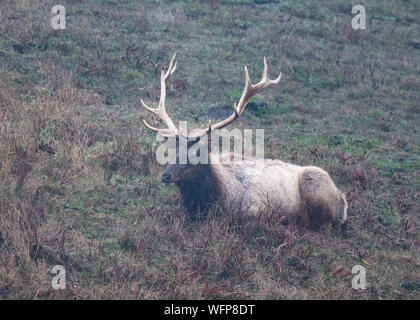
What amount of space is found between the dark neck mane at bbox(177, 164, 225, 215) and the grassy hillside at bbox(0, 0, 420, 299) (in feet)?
0.64

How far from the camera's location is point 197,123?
943 cm

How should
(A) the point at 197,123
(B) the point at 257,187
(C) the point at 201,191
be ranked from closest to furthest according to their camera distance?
(C) the point at 201,191 < (B) the point at 257,187 < (A) the point at 197,123

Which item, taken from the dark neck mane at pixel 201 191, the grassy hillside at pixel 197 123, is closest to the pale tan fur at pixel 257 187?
the dark neck mane at pixel 201 191

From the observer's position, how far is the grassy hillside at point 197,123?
5379mm

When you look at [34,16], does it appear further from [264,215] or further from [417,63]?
[417,63]

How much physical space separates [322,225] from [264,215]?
38.1 inches

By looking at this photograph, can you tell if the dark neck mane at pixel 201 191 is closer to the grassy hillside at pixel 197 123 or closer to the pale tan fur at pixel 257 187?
the pale tan fur at pixel 257 187

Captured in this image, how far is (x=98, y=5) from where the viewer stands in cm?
1312

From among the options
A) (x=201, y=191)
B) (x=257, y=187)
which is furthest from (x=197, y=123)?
(x=201, y=191)

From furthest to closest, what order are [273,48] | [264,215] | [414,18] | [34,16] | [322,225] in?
[414,18] < [273,48] < [34,16] < [322,225] < [264,215]

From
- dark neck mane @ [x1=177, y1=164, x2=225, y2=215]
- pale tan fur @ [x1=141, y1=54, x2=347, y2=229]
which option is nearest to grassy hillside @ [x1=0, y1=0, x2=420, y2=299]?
dark neck mane @ [x1=177, y1=164, x2=225, y2=215]

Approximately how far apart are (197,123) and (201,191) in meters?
2.82

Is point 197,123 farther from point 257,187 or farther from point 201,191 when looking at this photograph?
point 201,191
